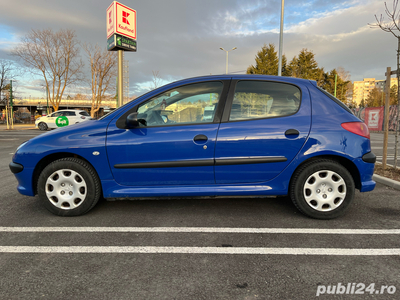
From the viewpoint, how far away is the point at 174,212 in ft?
10.7

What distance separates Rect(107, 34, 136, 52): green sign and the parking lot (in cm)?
1218

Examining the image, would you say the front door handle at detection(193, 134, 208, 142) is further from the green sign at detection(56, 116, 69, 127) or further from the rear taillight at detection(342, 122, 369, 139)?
the green sign at detection(56, 116, 69, 127)

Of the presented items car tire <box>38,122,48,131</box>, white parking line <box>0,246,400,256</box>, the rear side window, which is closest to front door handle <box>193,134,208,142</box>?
the rear side window

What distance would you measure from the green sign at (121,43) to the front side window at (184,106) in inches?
486

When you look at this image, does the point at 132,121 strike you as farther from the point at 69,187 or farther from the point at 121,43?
the point at 121,43

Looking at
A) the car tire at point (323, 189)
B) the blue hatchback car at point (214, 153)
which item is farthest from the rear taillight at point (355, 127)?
the car tire at point (323, 189)

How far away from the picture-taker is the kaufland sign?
13742mm

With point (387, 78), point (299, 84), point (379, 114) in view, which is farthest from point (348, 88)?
point (299, 84)

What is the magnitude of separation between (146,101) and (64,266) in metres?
1.85

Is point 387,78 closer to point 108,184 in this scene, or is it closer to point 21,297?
point 108,184

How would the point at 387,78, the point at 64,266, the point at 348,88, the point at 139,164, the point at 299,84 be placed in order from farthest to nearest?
the point at 348,88, the point at 387,78, the point at 299,84, the point at 139,164, the point at 64,266

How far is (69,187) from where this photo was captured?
309 centimetres

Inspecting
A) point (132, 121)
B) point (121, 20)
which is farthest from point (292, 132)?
point (121, 20)

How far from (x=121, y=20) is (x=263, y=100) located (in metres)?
13.4
